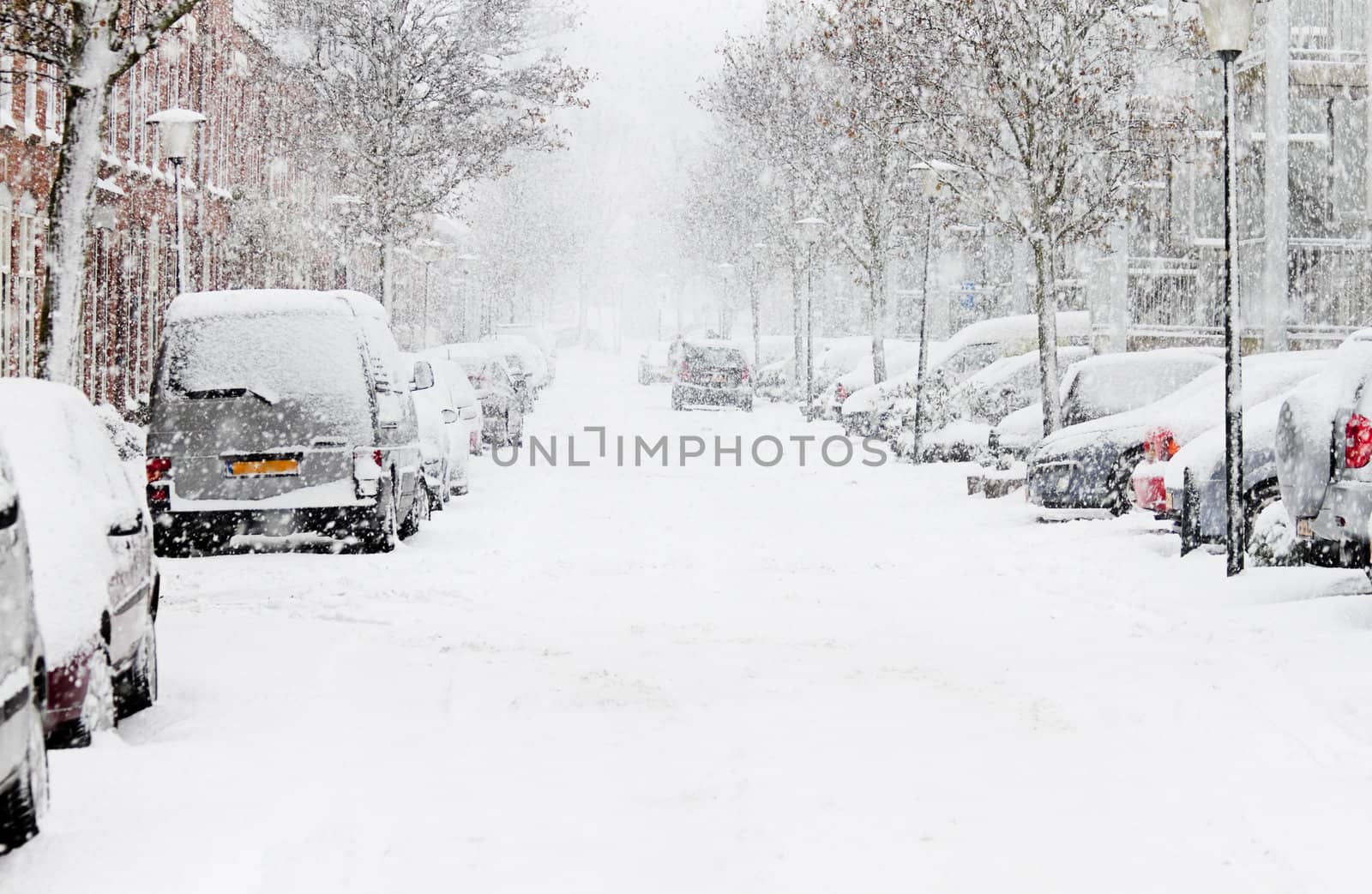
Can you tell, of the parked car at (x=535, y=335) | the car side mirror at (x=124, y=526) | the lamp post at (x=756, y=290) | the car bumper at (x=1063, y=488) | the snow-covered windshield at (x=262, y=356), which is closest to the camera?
the car side mirror at (x=124, y=526)

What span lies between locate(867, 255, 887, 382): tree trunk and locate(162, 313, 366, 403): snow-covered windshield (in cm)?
2304

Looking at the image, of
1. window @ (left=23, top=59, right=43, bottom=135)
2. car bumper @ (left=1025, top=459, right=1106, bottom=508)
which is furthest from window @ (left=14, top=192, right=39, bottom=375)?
car bumper @ (left=1025, top=459, right=1106, bottom=508)

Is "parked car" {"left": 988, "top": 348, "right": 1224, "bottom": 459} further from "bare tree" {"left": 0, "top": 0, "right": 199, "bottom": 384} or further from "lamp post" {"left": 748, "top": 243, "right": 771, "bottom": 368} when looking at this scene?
"lamp post" {"left": 748, "top": 243, "right": 771, "bottom": 368}

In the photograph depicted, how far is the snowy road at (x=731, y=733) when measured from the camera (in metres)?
4.96

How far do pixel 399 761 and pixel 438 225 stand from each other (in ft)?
187

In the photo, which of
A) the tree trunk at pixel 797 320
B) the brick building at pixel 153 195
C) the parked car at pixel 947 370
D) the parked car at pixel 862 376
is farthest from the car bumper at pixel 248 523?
the tree trunk at pixel 797 320

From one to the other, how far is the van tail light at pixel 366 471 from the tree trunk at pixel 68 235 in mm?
2150

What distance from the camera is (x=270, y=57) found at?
32.5 meters

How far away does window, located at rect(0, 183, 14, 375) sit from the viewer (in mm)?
24703

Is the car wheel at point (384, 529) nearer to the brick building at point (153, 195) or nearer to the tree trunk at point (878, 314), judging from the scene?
the brick building at point (153, 195)

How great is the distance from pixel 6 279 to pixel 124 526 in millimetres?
20377

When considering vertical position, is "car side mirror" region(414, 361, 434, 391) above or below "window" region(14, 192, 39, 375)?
below

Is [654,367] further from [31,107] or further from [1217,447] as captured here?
[1217,447]

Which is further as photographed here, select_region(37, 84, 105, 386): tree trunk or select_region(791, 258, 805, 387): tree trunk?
select_region(791, 258, 805, 387): tree trunk
